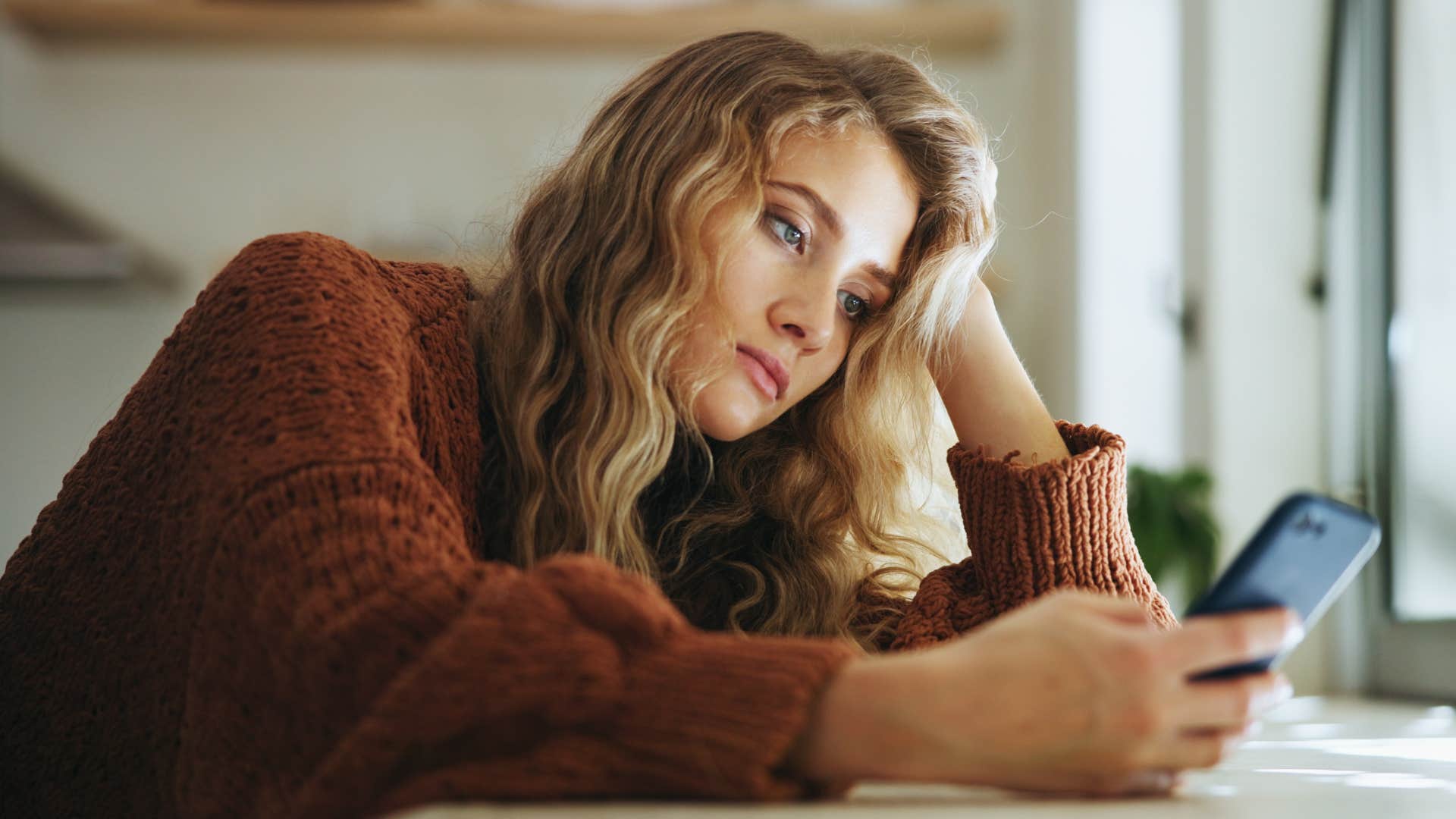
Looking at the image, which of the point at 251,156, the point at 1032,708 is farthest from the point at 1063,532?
the point at 251,156

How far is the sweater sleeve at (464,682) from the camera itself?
20.6 inches

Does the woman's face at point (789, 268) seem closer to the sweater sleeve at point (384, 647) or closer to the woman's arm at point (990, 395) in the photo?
the woman's arm at point (990, 395)

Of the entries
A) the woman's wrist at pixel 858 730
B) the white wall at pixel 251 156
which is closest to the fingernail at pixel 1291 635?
the woman's wrist at pixel 858 730

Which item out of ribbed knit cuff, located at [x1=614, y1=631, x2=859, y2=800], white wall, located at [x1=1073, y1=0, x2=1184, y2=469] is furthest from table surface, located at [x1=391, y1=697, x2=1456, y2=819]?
white wall, located at [x1=1073, y1=0, x2=1184, y2=469]

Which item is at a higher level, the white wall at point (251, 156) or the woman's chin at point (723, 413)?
the white wall at point (251, 156)

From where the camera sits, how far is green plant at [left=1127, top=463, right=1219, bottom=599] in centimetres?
194

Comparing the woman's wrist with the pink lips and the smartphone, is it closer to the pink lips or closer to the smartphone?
the smartphone

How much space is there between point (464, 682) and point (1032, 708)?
23 centimetres

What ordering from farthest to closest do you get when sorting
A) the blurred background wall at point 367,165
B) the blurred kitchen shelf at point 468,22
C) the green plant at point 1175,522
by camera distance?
1. the blurred kitchen shelf at point 468,22
2. the blurred background wall at point 367,165
3. the green plant at point 1175,522

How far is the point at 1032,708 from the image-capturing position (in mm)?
521

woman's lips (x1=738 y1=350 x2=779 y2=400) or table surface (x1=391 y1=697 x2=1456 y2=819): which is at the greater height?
woman's lips (x1=738 y1=350 x2=779 y2=400)

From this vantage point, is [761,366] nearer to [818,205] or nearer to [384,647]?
[818,205]

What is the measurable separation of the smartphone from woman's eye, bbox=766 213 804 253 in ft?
1.64

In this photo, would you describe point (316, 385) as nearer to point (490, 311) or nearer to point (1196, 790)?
point (490, 311)
